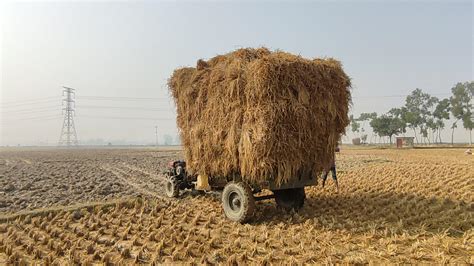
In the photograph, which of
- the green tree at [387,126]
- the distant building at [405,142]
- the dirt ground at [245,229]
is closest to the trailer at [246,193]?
the dirt ground at [245,229]

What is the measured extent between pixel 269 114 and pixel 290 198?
2.76 m

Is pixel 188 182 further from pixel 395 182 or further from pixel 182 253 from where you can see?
pixel 395 182

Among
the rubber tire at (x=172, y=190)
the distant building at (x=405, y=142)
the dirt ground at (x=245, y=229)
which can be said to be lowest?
the dirt ground at (x=245, y=229)

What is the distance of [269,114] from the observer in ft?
21.1

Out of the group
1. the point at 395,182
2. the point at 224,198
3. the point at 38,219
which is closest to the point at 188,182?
the point at 224,198

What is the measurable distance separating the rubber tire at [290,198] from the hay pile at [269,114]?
96 cm

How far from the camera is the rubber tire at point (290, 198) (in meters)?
8.17

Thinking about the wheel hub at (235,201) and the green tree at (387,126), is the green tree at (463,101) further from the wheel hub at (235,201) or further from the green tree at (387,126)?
the wheel hub at (235,201)

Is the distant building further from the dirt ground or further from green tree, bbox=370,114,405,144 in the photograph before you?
the dirt ground

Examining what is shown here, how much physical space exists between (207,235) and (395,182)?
25.4 ft

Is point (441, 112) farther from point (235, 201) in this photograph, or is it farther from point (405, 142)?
point (235, 201)

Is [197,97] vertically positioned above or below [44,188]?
above

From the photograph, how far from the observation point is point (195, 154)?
8.33 meters

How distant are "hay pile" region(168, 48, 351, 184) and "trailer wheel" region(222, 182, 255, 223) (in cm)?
28
